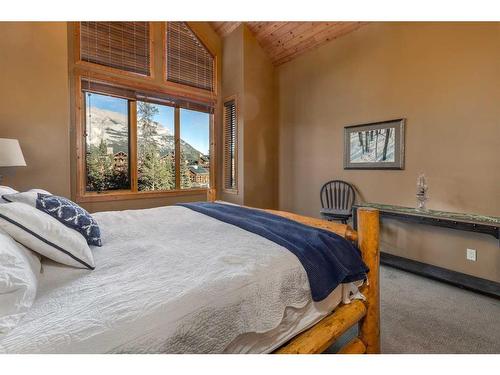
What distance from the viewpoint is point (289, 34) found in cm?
420

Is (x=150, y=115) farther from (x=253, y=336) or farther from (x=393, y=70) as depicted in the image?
(x=253, y=336)

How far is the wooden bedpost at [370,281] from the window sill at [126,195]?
3373mm

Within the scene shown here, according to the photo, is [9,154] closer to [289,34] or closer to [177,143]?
[177,143]

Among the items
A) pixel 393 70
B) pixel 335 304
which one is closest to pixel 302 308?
pixel 335 304

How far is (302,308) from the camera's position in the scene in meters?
1.25

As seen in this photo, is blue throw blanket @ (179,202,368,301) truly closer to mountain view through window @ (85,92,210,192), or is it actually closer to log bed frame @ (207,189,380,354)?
log bed frame @ (207,189,380,354)

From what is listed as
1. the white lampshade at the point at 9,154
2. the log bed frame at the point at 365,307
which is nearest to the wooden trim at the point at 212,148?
the white lampshade at the point at 9,154

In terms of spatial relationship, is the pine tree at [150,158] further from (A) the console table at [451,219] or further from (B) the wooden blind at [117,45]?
(A) the console table at [451,219]

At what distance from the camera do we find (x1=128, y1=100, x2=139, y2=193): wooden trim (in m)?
3.96

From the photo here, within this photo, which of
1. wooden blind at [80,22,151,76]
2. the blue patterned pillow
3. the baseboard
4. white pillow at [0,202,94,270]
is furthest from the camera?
wooden blind at [80,22,151,76]

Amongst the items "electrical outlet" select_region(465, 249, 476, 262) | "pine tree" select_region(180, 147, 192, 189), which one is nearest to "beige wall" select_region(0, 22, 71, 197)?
"pine tree" select_region(180, 147, 192, 189)

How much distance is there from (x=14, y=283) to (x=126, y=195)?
3.20 meters

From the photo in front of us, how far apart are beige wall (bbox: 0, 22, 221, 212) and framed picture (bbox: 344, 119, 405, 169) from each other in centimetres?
364
